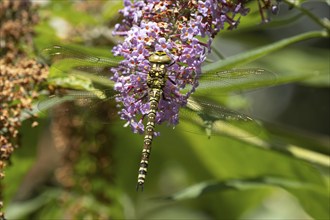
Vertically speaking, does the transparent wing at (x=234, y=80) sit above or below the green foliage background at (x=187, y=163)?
above

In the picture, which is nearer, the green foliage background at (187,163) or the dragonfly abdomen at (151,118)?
the dragonfly abdomen at (151,118)

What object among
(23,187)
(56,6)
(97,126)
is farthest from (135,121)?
(23,187)

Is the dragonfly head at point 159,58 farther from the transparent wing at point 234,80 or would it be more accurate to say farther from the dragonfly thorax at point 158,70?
the transparent wing at point 234,80

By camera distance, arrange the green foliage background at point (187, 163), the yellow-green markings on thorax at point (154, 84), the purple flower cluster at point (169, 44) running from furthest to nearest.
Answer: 1. the green foliage background at point (187, 163)
2. the yellow-green markings on thorax at point (154, 84)
3. the purple flower cluster at point (169, 44)

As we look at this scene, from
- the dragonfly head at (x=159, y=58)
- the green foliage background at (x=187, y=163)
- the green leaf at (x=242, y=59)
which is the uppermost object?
the dragonfly head at (x=159, y=58)

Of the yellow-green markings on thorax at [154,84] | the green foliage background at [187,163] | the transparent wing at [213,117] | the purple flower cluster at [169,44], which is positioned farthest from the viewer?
the green foliage background at [187,163]

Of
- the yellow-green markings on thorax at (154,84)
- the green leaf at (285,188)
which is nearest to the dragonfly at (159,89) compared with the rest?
the yellow-green markings on thorax at (154,84)

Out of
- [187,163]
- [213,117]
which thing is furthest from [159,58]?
[187,163]
